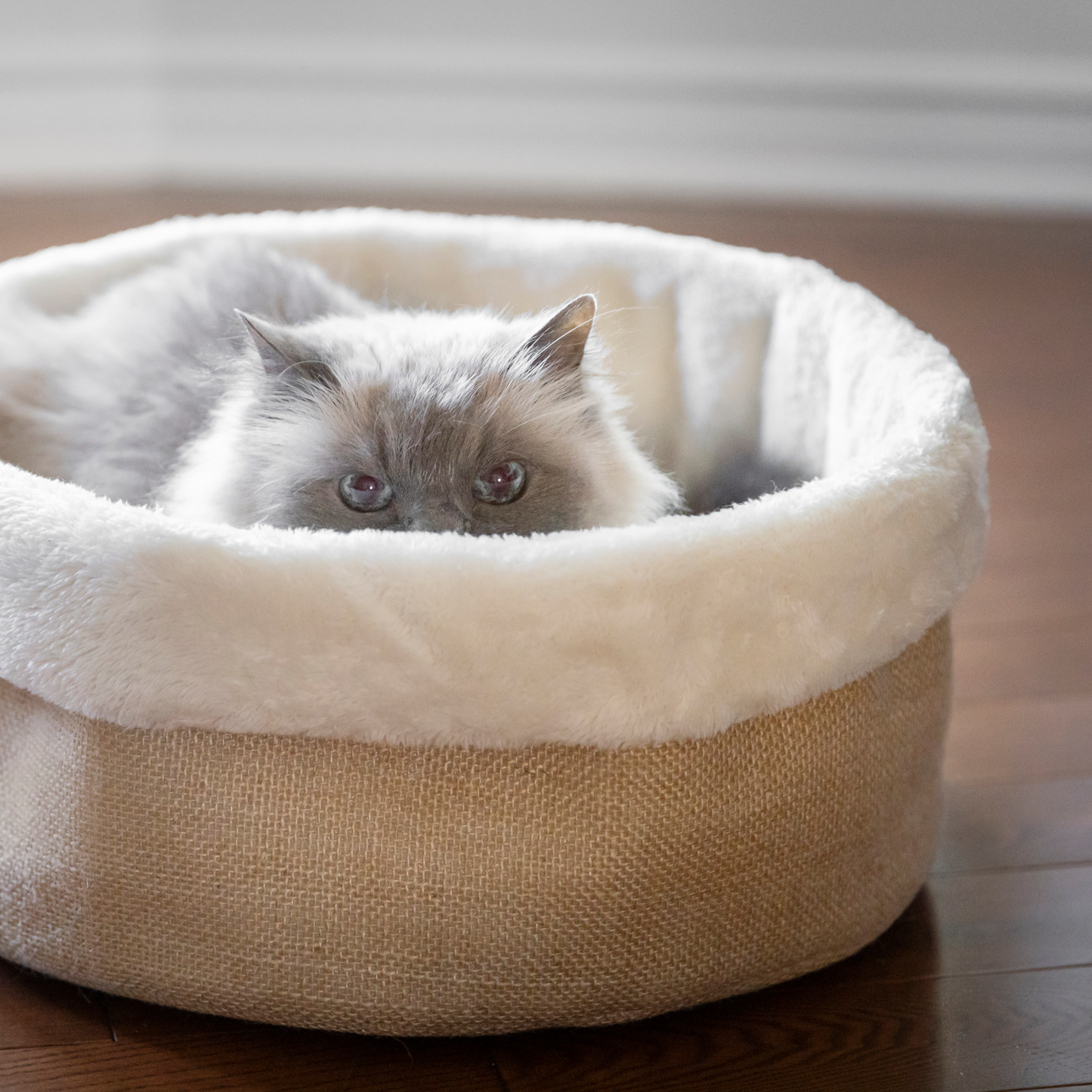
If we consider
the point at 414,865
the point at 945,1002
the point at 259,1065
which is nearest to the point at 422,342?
the point at 414,865

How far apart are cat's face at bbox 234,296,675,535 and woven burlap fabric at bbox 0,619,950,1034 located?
11.7 inches

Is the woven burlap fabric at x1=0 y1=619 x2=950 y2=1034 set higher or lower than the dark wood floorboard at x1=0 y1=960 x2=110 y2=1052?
higher

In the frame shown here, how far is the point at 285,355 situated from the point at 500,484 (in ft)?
0.86

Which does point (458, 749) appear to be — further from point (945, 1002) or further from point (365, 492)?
point (945, 1002)

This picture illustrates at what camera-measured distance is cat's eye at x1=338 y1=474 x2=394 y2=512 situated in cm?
137

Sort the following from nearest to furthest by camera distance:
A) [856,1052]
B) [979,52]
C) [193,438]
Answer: [856,1052] → [193,438] → [979,52]

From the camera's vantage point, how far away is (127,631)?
1167mm

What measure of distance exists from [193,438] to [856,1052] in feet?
3.45

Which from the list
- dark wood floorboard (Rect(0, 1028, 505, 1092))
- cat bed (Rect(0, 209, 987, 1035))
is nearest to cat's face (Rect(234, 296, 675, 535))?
cat bed (Rect(0, 209, 987, 1035))

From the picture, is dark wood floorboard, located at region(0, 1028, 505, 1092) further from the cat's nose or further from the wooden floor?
the cat's nose

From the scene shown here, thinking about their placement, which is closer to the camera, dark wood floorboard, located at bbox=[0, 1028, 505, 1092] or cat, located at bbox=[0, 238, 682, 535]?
dark wood floorboard, located at bbox=[0, 1028, 505, 1092]

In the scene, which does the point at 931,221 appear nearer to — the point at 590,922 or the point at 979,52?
the point at 979,52

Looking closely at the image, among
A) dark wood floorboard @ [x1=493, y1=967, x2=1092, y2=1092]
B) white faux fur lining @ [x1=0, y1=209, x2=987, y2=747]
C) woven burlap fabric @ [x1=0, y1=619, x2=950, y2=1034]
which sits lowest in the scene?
dark wood floorboard @ [x1=493, y1=967, x2=1092, y2=1092]

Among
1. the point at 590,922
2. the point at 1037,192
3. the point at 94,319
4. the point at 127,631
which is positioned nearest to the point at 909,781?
the point at 590,922
